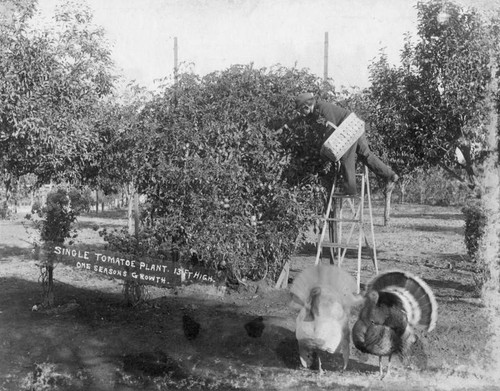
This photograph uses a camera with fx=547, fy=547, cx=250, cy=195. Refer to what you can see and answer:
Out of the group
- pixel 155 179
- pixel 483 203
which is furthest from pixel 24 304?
pixel 483 203

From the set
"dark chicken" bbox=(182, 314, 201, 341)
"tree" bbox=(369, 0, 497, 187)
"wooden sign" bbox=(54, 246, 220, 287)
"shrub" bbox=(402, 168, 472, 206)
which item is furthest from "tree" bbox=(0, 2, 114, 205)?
"shrub" bbox=(402, 168, 472, 206)

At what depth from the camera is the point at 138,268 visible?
786cm

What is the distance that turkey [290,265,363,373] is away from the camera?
523cm

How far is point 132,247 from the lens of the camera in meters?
7.90

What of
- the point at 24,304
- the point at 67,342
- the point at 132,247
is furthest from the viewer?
the point at 24,304

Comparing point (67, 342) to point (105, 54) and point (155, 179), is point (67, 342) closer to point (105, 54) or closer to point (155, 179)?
point (155, 179)

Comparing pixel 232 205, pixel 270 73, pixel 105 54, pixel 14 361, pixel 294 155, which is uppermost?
pixel 105 54

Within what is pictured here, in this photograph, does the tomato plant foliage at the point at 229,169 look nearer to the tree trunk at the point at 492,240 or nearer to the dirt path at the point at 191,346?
the dirt path at the point at 191,346

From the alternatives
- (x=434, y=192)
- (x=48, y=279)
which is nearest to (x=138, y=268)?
(x=48, y=279)

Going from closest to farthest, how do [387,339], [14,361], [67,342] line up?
[387,339], [14,361], [67,342]

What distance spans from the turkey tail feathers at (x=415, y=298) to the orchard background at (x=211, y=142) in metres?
2.57

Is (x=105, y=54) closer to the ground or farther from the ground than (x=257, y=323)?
farther from the ground

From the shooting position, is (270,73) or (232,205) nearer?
(232,205)

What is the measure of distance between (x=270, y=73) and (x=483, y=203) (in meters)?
4.04
